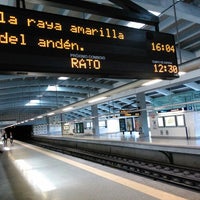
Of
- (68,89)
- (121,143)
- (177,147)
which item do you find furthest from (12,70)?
(68,89)

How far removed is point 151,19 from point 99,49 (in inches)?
66.5

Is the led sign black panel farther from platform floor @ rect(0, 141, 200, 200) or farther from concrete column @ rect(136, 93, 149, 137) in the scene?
concrete column @ rect(136, 93, 149, 137)

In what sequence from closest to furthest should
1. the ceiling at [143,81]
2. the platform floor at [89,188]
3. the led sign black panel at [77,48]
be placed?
the led sign black panel at [77,48] < the platform floor at [89,188] < the ceiling at [143,81]

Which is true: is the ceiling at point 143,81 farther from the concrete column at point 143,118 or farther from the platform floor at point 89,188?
the platform floor at point 89,188

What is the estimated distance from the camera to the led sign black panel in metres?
3.31

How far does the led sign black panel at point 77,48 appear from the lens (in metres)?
3.31

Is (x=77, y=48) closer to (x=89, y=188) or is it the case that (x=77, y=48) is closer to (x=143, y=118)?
(x=89, y=188)

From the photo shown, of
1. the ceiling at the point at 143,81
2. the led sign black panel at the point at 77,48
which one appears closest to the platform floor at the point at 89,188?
the led sign black panel at the point at 77,48

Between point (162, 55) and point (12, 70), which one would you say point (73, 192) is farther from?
point (162, 55)

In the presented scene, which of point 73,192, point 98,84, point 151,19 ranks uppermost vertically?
point 98,84

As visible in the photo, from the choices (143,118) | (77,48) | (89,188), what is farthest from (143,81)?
(143,118)

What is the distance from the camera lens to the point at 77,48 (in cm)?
368

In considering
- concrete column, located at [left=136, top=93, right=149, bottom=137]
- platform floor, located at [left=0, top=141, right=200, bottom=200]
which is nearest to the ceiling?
concrete column, located at [left=136, top=93, right=149, bottom=137]

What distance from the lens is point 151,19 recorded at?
4906 millimetres
